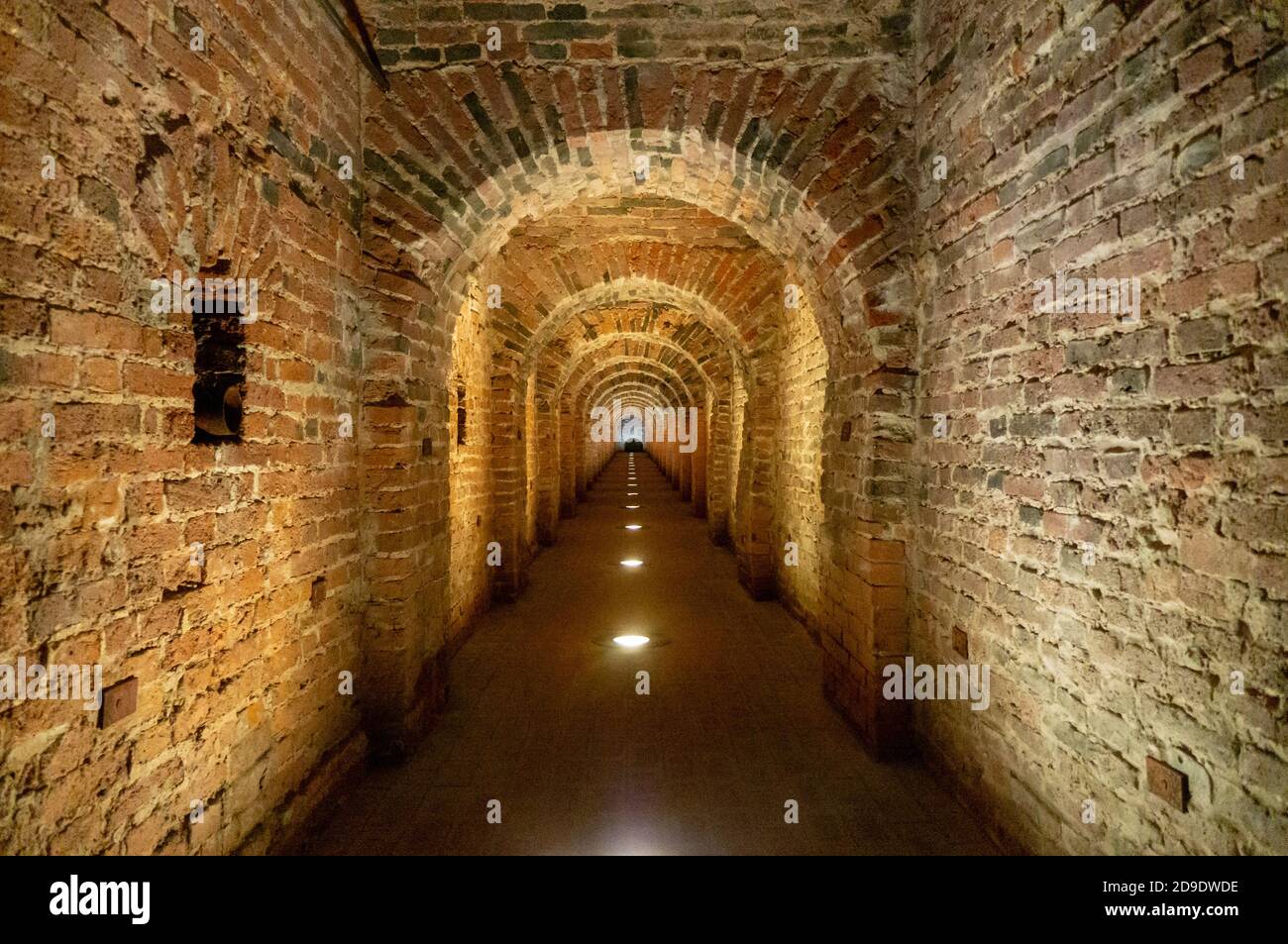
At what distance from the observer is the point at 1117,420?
1.88 m

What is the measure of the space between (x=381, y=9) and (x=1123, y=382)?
368cm

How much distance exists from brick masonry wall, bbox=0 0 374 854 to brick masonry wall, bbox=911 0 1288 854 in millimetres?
2774

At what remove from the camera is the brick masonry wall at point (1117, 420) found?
1.48 meters

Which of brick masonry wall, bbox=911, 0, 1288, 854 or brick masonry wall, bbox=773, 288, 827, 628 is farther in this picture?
brick masonry wall, bbox=773, 288, 827, 628

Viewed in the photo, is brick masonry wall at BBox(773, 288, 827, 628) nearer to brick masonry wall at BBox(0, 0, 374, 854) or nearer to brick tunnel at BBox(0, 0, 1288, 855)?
brick tunnel at BBox(0, 0, 1288, 855)

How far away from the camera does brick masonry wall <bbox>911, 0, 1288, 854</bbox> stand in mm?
1476

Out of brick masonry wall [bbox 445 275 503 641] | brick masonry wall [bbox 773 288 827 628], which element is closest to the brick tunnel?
brick masonry wall [bbox 445 275 503 641]

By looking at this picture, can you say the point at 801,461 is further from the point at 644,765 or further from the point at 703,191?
the point at 644,765

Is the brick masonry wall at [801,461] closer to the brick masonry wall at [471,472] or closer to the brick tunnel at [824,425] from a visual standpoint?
the brick tunnel at [824,425]

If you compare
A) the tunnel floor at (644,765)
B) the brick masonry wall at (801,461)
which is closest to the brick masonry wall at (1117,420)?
the tunnel floor at (644,765)

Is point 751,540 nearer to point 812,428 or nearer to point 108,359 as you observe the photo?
point 812,428

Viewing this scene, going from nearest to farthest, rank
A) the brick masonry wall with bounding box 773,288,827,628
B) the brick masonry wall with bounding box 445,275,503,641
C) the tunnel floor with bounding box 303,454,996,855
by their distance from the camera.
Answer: the tunnel floor with bounding box 303,454,996,855, the brick masonry wall with bounding box 445,275,503,641, the brick masonry wall with bounding box 773,288,827,628

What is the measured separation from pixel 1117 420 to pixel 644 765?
2441 mm

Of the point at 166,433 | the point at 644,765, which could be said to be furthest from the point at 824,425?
the point at 166,433
